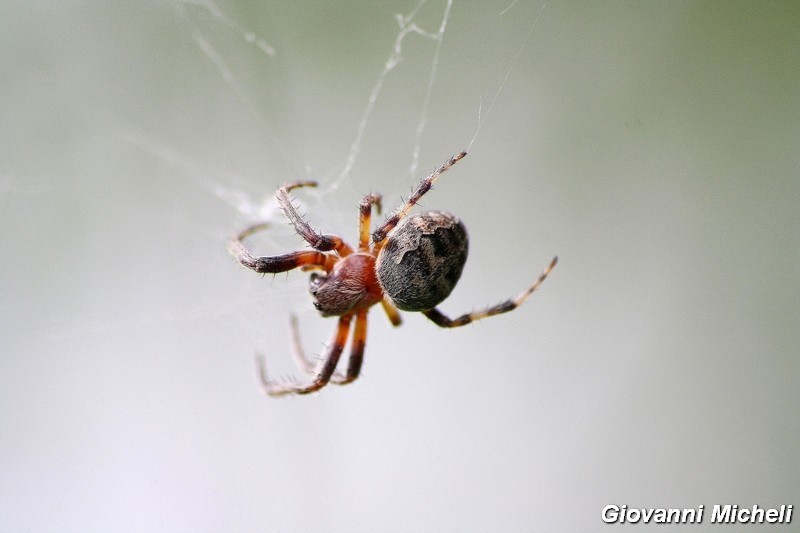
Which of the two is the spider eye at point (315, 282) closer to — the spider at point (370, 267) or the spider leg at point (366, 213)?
the spider at point (370, 267)

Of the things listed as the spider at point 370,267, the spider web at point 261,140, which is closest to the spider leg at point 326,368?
the spider at point 370,267

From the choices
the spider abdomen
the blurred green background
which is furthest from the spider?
the blurred green background

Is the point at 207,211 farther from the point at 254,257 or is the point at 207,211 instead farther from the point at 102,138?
the point at 254,257

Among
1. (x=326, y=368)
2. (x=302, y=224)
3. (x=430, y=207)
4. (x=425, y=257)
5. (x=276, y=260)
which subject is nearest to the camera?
(x=425, y=257)

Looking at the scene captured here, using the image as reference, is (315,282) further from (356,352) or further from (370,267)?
(356,352)

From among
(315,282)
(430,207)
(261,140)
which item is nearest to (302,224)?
(315,282)

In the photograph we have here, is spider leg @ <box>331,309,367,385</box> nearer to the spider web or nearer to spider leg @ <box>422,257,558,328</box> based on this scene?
spider leg @ <box>422,257,558,328</box>

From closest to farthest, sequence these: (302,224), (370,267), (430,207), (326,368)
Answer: (302,224), (370,267), (326,368), (430,207)
